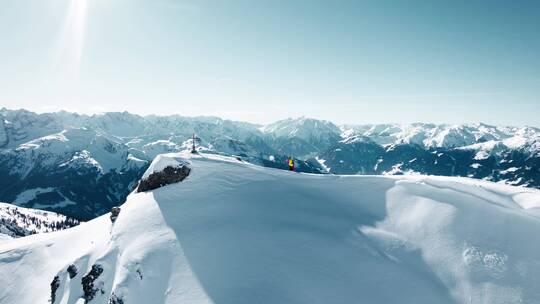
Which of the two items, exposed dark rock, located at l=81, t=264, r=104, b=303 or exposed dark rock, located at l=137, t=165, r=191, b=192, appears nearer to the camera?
exposed dark rock, located at l=81, t=264, r=104, b=303

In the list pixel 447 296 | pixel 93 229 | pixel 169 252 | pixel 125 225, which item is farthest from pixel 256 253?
pixel 93 229

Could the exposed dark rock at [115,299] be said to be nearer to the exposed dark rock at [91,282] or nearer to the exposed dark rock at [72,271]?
the exposed dark rock at [91,282]

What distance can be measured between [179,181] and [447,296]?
94.7 ft

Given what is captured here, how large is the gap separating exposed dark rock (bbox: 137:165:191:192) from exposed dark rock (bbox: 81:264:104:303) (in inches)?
519

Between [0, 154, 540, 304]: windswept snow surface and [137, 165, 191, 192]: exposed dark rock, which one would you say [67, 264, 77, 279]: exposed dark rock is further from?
[137, 165, 191, 192]: exposed dark rock

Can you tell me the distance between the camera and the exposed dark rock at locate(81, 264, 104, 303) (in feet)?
93.8

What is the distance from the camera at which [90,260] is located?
33.8 m

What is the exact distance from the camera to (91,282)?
2947 centimetres

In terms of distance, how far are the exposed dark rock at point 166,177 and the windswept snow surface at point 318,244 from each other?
1592 mm

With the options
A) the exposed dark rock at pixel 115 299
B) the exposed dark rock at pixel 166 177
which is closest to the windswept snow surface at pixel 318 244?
the exposed dark rock at pixel 115 299

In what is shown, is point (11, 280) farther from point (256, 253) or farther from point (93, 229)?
point (256, 253)

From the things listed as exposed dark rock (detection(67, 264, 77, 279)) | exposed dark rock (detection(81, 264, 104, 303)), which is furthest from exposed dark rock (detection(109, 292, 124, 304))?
exposed dark rock (detection(67, 264, 77, 279))

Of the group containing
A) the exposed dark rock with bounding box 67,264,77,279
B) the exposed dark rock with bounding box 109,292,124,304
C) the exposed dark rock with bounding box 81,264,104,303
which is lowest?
the exposed dark rock with bounding box 67,264,77,279

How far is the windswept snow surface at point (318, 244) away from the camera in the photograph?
882 inches
